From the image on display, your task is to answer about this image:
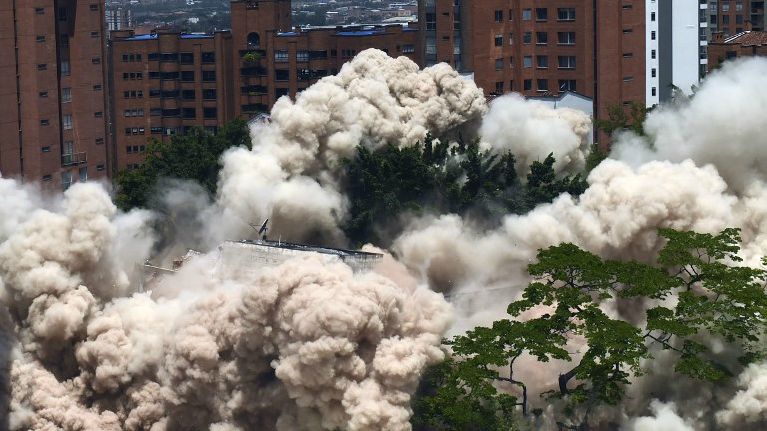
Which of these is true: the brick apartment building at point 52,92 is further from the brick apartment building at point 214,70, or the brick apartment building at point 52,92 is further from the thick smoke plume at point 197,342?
the thick smoke plume at point 197,342

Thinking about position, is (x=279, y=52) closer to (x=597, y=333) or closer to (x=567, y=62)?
(x=567, y=62)

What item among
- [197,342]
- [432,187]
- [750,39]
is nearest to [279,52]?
[750,39]

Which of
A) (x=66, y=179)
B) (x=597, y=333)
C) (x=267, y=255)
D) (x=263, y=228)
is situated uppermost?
(x=66, y=179)

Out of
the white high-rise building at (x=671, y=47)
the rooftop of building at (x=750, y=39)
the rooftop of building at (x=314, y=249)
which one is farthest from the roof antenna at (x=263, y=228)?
the rooftop of building at (x=750, y=39)

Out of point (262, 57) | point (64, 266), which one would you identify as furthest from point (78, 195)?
point (262, 57)

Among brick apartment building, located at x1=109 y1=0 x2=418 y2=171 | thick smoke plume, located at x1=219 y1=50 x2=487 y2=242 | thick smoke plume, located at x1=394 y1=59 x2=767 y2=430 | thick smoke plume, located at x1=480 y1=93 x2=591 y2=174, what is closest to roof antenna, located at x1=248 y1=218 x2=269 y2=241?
thick smoke plume, located at x1=219 y1=50 x2=487 y2=242

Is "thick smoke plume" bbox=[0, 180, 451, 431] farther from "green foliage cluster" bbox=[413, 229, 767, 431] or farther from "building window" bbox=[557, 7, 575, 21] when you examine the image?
"building window" bbox=[557, 7, 575, 21]
